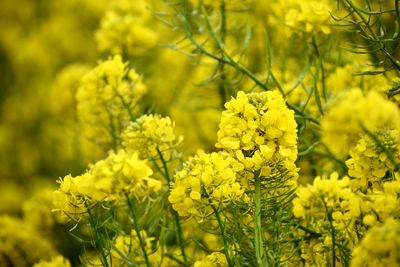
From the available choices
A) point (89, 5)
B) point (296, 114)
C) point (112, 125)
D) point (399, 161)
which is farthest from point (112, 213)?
point (89, 5)

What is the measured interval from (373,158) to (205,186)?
400 millimetres

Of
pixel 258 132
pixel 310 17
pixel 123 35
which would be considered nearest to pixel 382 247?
pixel 258 132

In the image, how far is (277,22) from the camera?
2.60 meters

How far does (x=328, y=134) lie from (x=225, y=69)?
1229mm

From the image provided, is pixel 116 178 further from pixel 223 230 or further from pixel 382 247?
pixel 382 247

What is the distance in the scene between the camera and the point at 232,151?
5.43ft

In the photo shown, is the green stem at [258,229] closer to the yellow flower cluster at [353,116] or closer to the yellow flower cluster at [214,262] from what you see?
the yellow flower cluster at [214,262]

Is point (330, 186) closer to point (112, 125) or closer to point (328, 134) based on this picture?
point (328, 134)

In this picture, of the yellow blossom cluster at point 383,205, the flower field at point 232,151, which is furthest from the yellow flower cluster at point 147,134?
the yellow blossom cluster at point 383,205

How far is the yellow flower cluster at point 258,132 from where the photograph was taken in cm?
161

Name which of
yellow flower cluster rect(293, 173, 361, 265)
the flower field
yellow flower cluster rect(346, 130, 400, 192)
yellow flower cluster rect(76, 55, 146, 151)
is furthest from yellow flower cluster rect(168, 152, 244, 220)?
yellow flower cluster rect(76, 55, 146, 151)

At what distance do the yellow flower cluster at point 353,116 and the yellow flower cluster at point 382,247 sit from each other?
0.18 meters

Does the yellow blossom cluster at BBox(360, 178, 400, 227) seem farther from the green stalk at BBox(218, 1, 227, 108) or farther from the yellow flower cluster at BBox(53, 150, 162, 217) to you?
the green stalk at BBox(218, 1, 227, 108)

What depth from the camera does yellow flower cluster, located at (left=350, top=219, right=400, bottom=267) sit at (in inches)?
53.6
